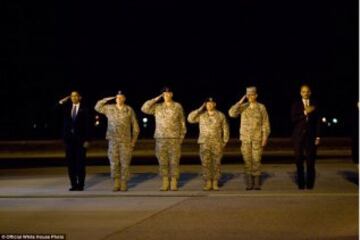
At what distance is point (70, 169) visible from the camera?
17125mm

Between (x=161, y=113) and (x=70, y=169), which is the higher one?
(x=161, y=113)

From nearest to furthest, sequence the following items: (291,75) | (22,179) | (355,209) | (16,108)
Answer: (355,209), (22,179), (16,108), (291,75)

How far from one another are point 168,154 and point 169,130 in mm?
498

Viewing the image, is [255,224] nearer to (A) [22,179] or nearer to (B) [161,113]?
(B) [161,113]

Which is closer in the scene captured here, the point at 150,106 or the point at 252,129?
the point at 252,129

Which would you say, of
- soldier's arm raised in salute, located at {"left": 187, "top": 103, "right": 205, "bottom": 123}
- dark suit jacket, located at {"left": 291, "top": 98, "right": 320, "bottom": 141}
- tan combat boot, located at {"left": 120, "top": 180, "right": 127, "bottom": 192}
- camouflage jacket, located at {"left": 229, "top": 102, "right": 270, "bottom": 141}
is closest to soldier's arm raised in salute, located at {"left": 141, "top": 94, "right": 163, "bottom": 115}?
soldier's arm raised in salute, located at {"left": 187, "top": 103, "right": 205, "bottom": 123}

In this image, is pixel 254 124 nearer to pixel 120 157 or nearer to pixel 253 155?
pixel 253 155

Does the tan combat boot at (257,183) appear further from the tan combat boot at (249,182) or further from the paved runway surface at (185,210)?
the paved runway surface at (185,210)

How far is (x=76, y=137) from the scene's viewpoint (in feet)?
55.7

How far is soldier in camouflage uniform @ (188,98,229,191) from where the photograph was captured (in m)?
16.8

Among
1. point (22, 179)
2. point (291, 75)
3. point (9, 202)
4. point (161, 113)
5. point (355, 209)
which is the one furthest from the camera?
point (291, 75)

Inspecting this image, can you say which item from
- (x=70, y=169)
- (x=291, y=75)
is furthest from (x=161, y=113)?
(x=291, y=75)

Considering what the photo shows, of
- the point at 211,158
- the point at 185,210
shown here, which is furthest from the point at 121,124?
the point at 185,210

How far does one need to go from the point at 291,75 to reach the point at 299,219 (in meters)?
73.3
